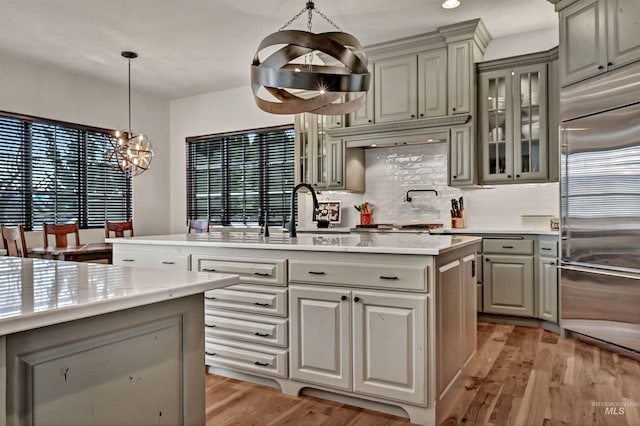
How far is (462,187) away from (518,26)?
1.62m

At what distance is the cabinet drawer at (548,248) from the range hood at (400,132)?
135 cm

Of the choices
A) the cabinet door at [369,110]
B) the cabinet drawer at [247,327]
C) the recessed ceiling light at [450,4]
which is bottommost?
the cabinet drawer at [247,327]

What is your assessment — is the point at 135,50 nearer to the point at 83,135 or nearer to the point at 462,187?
the point at 83,135

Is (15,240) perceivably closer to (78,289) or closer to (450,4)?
(78,289)

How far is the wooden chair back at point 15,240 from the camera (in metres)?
3.88

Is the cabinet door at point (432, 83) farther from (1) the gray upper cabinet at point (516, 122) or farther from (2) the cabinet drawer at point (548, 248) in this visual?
(2) the cabinet drawer at point (548, 248)

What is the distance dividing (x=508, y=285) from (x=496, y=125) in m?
1.54

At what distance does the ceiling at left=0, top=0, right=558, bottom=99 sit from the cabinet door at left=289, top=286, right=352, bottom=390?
2.60 metres

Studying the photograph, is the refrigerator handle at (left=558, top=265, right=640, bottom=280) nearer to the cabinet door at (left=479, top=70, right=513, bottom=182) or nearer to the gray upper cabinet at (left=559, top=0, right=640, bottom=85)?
the cabinet door at (left=479, top=70, right=513, bottom=182)

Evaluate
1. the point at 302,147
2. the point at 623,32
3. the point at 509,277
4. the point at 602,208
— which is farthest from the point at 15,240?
the point at 623,32

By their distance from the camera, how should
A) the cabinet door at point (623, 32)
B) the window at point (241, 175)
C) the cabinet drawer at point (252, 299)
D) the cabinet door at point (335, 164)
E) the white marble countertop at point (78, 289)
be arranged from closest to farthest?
the white marble countertop at point (78, 289) < the cabinet drawer at point (252, 299) < the cabinet door at point (623, 32) < the cabinet door at point (335, 164) < the window at point (241, 175)

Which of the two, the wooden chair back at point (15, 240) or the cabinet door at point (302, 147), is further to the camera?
the cabinet door at point (302, 147)

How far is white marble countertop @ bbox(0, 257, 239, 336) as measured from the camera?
0.84m

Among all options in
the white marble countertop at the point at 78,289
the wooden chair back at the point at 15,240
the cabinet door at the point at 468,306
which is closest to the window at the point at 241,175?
the wooden chair back at the point at 15,240
